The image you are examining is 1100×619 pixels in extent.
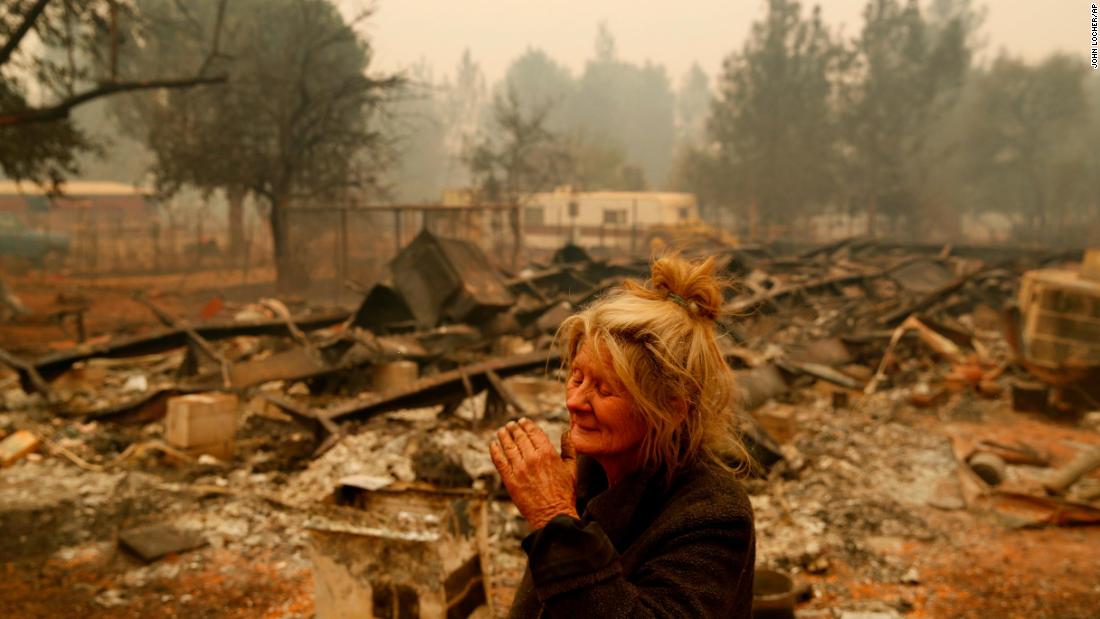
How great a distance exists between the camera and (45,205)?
128ft

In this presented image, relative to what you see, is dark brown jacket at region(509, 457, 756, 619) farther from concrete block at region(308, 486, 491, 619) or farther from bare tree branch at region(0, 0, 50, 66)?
bare tree branch at region(0, 0, 50, 66)

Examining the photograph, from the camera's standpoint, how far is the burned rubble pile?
3.70 meters

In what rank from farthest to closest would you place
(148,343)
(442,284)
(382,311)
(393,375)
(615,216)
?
(615,216), (382,311), (442,284), (393,375), (148,343)

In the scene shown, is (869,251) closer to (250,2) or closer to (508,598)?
(508,598)

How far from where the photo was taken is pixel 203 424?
21.3 ft

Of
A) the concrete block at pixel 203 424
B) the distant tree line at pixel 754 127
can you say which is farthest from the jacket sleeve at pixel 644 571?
the distant tree line at pixel 754 127

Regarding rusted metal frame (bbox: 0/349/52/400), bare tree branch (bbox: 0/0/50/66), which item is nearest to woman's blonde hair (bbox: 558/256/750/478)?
rusted metal frame (bbox: 0/349/52/400)

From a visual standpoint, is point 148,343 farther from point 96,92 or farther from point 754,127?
Result: point 754,127

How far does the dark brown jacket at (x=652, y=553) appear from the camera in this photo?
4.72 feet

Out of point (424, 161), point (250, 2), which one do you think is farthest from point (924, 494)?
point (424, 161)

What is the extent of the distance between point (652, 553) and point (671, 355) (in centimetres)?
40

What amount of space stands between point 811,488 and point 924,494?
0.89 m

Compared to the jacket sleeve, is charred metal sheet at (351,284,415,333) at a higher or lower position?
lower

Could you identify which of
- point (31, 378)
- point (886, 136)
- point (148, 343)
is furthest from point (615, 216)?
point (31, 378)
